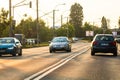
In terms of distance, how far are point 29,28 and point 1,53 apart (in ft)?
305

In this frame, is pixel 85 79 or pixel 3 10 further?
pixel 3 10

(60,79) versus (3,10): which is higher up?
(3,10)

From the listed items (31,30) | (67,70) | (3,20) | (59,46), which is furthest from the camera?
(31,30)

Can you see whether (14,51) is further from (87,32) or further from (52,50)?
(87,32)

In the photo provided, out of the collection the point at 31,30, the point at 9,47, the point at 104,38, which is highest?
Answer: the point at 31,30

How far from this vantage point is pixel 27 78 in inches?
579

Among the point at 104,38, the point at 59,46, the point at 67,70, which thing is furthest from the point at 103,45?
the point at 67,70

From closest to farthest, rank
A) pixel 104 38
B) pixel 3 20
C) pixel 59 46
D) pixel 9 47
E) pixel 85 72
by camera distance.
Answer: pixel 85 72 < pixel 9 47 < pixel 104 38 < pixel 59 46 < pixel 3 20

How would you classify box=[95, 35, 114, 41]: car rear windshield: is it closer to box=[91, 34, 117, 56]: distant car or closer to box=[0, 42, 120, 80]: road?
box=[91, 34, 117, 56]: distant car

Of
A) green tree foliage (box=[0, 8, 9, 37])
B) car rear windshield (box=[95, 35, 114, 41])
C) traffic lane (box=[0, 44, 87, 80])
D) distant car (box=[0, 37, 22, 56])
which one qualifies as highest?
green tree foliage (box=[0, 8, 9, 37])

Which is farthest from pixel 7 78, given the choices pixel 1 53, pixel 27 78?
pixel 1 53

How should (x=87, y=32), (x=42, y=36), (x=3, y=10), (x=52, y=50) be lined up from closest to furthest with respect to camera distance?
1. (x=52, y=50)
2. (x=3, y=10)
3. (x=42, y=36)
4. (x=87, y=32)

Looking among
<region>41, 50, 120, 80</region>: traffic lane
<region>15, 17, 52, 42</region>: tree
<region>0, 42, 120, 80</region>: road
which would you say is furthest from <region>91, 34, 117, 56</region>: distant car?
<region>15, 17, 52, 42</region>: tree

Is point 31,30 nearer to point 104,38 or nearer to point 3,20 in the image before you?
point 3,20
